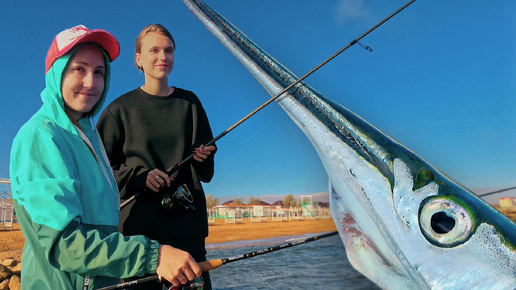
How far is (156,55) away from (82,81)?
1.66 feet

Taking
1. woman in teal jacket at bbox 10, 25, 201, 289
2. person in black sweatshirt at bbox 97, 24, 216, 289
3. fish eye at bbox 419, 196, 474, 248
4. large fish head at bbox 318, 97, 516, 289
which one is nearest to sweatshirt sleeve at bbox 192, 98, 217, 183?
person in black sweatshirt at bbox 97, 24, 216, 289

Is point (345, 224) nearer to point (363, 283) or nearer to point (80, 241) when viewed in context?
point (363, 283)

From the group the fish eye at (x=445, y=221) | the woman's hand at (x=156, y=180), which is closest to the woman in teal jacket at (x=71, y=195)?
the woman's hand at (x=156, y=180)

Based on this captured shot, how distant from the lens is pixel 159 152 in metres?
1.23

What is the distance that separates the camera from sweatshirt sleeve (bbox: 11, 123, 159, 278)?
0.57m

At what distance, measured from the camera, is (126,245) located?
23.9 inches

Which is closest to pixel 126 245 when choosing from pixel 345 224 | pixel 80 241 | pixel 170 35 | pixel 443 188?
pixel 80 241

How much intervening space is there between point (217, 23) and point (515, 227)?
934 millimetres

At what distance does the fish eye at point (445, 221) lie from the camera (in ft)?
2.10

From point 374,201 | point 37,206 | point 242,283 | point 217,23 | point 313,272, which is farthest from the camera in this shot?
point 242,283

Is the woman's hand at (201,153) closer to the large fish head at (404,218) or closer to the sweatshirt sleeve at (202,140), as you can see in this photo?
the sweatshirt sleeve at (202,140)

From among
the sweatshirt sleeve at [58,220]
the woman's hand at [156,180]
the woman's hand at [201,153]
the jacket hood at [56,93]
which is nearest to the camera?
the sweatshirt sleeve at [58,220]

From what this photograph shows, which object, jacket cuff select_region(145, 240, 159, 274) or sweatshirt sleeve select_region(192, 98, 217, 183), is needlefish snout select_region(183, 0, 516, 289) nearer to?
jacket cuff select_region(145, 240, 159, 274)

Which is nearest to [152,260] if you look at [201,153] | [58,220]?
[58,220]
